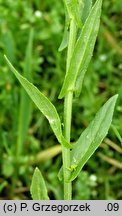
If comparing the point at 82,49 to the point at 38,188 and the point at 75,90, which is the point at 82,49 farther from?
the point at 38,188

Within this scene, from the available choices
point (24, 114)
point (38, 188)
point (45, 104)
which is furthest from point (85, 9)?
point (24, 114)

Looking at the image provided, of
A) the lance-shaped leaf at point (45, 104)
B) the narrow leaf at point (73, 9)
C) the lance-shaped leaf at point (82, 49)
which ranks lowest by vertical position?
the lance-shaped leaf at point (45, 104)

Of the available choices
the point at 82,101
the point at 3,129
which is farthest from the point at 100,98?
the point at 3,129

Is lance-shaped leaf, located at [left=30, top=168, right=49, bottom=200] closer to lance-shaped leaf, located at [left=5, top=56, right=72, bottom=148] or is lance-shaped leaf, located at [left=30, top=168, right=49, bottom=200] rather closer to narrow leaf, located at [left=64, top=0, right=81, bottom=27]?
lance-shaped leaf, located at [left=5, top=56, right=72, bottom=148]

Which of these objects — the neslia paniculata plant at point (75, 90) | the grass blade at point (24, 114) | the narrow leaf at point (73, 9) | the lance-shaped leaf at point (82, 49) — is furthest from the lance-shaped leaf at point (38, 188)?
the grass blade at point (24, 114)

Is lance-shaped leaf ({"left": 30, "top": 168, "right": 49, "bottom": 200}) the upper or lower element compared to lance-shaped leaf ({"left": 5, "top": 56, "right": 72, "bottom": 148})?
lower

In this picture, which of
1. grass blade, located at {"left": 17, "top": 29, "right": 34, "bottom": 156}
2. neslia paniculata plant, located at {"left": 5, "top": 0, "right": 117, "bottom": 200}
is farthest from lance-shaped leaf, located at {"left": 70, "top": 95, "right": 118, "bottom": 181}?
grass blade, located at {"left": 17, "top": 29, "right": 34, "bottom": 156}

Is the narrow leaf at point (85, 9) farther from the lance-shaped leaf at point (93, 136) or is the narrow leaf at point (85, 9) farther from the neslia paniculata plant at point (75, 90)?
the lance-shaped leaf at point (93, 136)

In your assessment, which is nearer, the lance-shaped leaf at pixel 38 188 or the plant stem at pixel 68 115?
the plant stem at pixel 68 115
